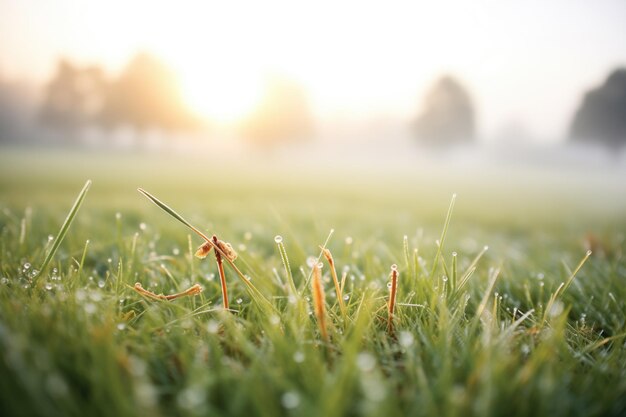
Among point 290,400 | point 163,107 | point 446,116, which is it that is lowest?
point 290,400

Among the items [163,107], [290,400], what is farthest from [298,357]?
[163,107]

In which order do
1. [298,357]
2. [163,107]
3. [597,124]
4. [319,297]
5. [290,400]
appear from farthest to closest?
[163,107] → [597,124] → [319,297] → [298,357] → [290,400]

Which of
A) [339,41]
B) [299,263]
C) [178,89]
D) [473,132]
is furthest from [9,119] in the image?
[299,263]

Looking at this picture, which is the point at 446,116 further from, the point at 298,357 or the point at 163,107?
the point at 298,357

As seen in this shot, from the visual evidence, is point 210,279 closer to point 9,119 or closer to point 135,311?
point 135,311

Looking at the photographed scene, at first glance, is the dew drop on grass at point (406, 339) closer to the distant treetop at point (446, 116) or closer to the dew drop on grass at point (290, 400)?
the dew drop on grass at point (290, 400)

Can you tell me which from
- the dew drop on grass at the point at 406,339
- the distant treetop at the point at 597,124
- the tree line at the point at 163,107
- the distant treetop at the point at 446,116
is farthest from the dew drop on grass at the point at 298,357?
the distant treetop at the point at 446,116

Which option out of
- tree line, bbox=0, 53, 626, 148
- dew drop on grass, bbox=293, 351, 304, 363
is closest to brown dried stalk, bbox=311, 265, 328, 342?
dew drop on grass, bbox=293, 351, 304, 363

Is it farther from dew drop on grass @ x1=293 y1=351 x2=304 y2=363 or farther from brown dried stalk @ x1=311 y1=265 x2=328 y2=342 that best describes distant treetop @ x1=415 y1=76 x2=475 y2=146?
dew drop on grass @ x1=293 y1=351 x2=304 y2=363
